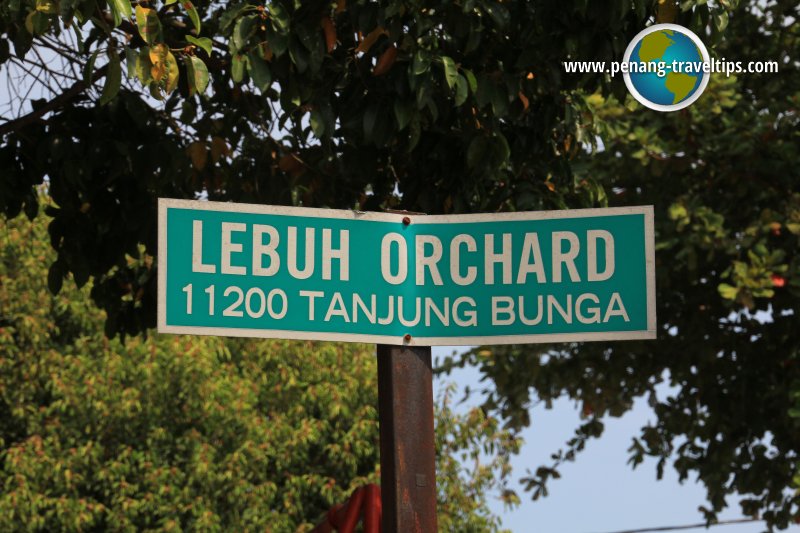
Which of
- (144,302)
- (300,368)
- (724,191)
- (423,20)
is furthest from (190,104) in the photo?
(300,368)

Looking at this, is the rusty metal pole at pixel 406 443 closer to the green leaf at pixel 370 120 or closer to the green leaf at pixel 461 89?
the green leaf at pixel 461 89

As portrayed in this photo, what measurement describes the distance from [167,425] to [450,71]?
464 inches

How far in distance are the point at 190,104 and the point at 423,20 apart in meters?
1.84

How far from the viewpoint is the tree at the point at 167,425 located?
15.9m

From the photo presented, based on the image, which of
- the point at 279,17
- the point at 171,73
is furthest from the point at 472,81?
the point at 171,73

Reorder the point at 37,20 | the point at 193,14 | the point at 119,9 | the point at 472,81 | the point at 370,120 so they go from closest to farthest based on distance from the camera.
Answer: the point at 119,9 < the point at 37,20 < the point at 193,14 < the point at 472,81 < the point at 370,120

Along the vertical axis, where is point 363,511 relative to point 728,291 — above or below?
below

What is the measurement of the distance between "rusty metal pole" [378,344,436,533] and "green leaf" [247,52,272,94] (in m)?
2.39

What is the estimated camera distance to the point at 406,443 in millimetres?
3143

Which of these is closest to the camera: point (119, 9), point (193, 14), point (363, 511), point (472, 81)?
point (363, 511)

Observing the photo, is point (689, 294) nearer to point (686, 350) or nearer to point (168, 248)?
point (686, 350)

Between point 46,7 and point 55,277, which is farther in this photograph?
point 55,277

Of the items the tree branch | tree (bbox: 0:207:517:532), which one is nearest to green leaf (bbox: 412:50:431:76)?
the tree branch

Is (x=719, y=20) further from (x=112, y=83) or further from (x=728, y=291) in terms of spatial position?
(x=728, y=291)
